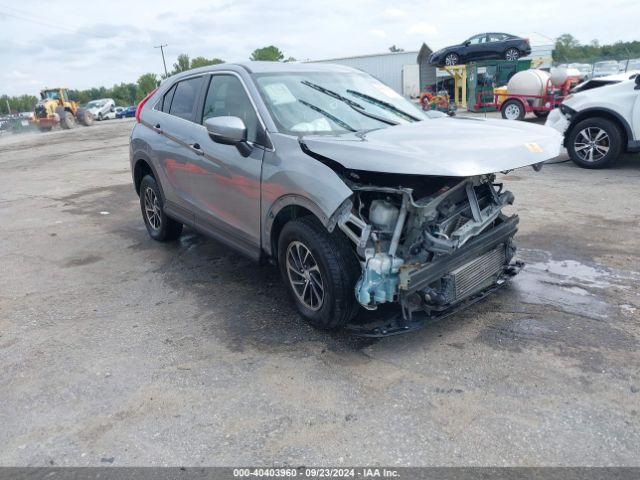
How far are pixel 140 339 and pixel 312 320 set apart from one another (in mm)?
1294

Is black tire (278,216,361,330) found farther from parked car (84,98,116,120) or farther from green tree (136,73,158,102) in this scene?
green tree (136,73,158,102)

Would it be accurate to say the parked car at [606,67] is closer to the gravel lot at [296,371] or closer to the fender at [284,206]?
the gravel lot at [296,371]

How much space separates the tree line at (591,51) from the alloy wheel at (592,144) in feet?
79.4

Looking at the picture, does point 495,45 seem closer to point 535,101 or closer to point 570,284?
point 535,101

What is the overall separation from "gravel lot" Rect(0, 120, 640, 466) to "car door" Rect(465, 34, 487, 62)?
1955cm

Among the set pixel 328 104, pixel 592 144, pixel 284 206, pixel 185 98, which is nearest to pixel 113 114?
pixel 592 144

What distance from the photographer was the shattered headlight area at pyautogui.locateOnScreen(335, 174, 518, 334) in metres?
3.17

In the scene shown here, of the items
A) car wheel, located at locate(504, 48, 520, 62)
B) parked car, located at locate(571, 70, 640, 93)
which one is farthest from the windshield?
car wheel, located at locate(504, 48, 520, 62)

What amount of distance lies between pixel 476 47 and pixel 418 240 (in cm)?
2230

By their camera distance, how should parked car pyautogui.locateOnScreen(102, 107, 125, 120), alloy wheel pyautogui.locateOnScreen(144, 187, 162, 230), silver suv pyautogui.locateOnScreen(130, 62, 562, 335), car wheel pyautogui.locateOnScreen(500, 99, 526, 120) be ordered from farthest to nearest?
parked car pyautogui.locateOnScreen(102, 107, 125, 120) → car wheel pyautogui.locateOnScreen(500, 99, 526, 120) → alloy wheel pyautogui.locateOnScreen(144, 187, 162, 230) → silver suv pyautogui.locateOnScreen(130, 62, 562, 335)

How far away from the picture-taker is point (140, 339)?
3.77m

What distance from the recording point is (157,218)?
592 centimetres

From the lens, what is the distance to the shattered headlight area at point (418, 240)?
10.4ft

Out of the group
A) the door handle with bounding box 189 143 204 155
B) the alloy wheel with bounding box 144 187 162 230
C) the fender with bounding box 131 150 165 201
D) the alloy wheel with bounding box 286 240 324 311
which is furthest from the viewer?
the alloy wheel with bounding box 144 187 162 230
